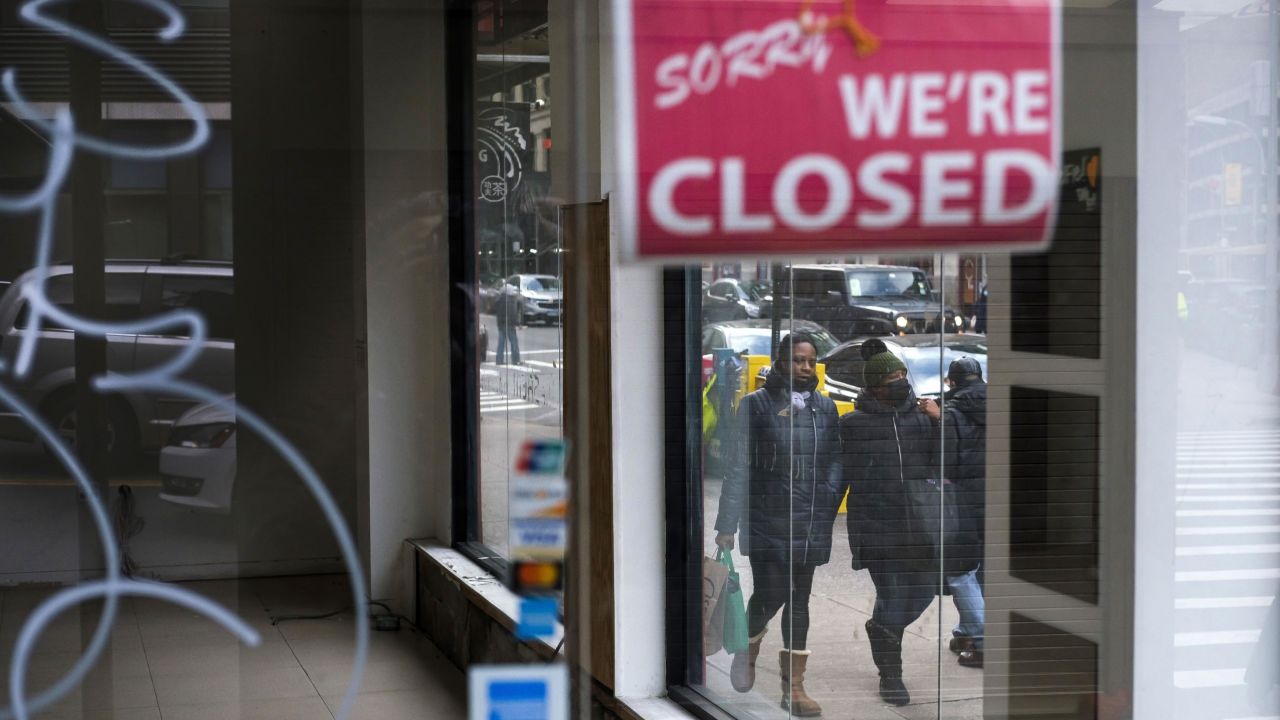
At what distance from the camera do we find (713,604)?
433 centimetres

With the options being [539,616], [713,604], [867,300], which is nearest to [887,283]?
[867,300]

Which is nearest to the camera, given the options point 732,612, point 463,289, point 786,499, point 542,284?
point 786,499

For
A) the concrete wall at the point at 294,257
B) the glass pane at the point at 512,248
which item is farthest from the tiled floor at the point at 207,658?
the glass pane at the point at 512,248

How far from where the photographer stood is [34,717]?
10.5 ft

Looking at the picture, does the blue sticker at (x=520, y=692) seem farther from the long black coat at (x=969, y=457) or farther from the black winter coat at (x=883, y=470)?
the long black coat at (x=969, y=457)

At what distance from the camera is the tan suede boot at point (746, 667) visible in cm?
420

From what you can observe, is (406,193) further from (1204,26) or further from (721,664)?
(1204,26)

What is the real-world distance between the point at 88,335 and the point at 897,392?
1999 mm

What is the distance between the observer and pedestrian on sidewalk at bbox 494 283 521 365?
5.27 m

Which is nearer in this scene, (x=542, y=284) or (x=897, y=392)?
(x=897, y=392)

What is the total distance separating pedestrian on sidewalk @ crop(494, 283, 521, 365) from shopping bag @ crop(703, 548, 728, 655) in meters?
1.32

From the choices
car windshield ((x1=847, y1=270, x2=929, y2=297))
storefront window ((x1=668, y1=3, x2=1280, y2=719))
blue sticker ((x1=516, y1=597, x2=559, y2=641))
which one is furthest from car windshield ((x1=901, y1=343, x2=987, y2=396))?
blue sticker ((x1=516, y1=597, x2=559, y2=641))

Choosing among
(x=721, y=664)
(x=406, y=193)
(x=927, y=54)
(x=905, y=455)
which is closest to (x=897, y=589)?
(x=905, y=455)

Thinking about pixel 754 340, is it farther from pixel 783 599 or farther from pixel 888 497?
pixel 783 599
